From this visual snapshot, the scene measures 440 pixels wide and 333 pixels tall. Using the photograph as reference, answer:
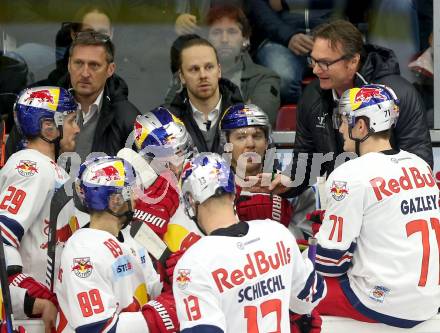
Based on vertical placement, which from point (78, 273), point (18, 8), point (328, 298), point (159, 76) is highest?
point (18, 8)

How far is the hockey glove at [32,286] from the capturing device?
550cm

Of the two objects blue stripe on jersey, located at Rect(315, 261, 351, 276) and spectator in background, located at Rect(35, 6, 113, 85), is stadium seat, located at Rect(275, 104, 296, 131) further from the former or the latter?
blue stripe on jersey, located at Rect(315, 261, 351, 276)

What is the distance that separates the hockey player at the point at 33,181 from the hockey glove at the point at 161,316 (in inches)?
26.9

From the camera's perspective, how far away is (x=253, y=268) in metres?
4.62

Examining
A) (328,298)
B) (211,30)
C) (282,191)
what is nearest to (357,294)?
(328,298)

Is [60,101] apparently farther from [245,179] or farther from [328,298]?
[328,298]

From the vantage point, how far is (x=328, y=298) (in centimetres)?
571

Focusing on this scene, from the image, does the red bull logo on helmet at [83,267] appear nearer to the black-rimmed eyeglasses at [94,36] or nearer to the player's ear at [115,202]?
the player's ear at [115,202]

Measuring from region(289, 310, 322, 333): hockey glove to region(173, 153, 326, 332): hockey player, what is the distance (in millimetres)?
383

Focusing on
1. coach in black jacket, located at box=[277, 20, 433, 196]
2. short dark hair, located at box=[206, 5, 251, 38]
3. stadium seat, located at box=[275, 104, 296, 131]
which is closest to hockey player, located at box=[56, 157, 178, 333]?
coach in black jacket, located at box=[277, 20, 433, 196]

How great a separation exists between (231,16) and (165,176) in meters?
1.99

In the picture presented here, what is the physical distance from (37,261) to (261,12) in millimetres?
2677

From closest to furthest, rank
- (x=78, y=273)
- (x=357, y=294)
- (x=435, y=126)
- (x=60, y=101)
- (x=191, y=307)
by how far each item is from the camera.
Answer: (x=191, y=307), (x=78, y=273), (x=357, y=294), (x=60, y=101), (x=435, y=126)

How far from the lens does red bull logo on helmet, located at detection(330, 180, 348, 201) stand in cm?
545
